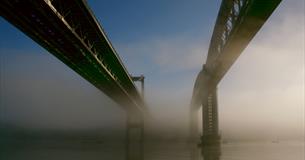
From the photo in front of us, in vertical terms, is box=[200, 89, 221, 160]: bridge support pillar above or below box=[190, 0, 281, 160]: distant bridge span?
below

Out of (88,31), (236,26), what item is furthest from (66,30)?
(236,26)

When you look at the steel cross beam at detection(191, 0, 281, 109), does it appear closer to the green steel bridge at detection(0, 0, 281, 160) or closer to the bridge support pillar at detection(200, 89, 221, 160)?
the green steel bridge at detection(0, 0, 281, 160)

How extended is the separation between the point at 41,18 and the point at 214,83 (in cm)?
3622

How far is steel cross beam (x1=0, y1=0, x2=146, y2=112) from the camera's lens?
A: 24.0 m

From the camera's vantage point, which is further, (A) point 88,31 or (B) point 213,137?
(B) point 213,137

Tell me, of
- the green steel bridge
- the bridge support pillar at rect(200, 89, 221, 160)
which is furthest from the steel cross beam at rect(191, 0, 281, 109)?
the bridge support pillar at rect(200, 89, 221, 160)

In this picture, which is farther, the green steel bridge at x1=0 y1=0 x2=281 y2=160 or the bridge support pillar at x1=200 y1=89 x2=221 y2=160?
the bridge support pillar at x1=200 y1=89 x2=221 y2=160

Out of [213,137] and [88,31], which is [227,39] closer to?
[88,31]

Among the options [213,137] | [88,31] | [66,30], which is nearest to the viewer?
[66,30]

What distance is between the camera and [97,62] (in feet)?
120

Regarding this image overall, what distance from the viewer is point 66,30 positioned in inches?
1047

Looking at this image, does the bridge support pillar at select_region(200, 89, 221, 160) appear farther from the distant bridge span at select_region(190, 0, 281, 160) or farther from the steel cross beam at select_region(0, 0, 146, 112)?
the steel cross beam at select_region(0, 0, 146, 112)

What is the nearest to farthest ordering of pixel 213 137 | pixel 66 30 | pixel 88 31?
pixel 66 30 → pixel 88 31 → pixel 213 137

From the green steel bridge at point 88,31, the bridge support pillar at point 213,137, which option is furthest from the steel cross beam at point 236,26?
the bridge support pillar at point 213,137
